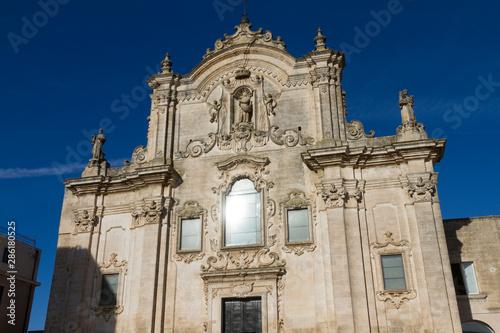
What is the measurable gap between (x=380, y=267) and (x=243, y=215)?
5.15 meters

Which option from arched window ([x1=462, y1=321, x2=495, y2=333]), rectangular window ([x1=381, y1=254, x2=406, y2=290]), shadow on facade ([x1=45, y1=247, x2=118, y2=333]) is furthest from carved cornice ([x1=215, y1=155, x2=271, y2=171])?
arched window ([x1=462, y1=321, x2=495, y2=333])

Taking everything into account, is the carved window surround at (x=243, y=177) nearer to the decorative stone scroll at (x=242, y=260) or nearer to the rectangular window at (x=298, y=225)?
the decorative stone scroll at (x=242, y=260)

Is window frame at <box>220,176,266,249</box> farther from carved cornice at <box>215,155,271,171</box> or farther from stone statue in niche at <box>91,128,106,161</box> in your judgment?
stone statue in niche at <box>91,128,106,161</box>

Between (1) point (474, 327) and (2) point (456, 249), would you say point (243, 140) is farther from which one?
(1) point (474, 327)

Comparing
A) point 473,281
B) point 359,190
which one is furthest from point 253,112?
point 473,281

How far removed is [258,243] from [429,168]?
21.3 feet

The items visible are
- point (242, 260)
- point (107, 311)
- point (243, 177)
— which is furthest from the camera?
point (243, 177)

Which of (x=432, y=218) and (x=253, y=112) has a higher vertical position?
(x=253, y=112)

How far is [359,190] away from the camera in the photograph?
729 inches

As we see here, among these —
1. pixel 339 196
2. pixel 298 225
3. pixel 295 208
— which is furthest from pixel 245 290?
pixel 339 196

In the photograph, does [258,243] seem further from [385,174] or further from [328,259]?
[385,174]

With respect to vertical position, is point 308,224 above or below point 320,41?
below

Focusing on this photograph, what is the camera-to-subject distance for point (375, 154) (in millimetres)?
18703

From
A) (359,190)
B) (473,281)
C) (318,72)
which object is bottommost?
(473,281)
